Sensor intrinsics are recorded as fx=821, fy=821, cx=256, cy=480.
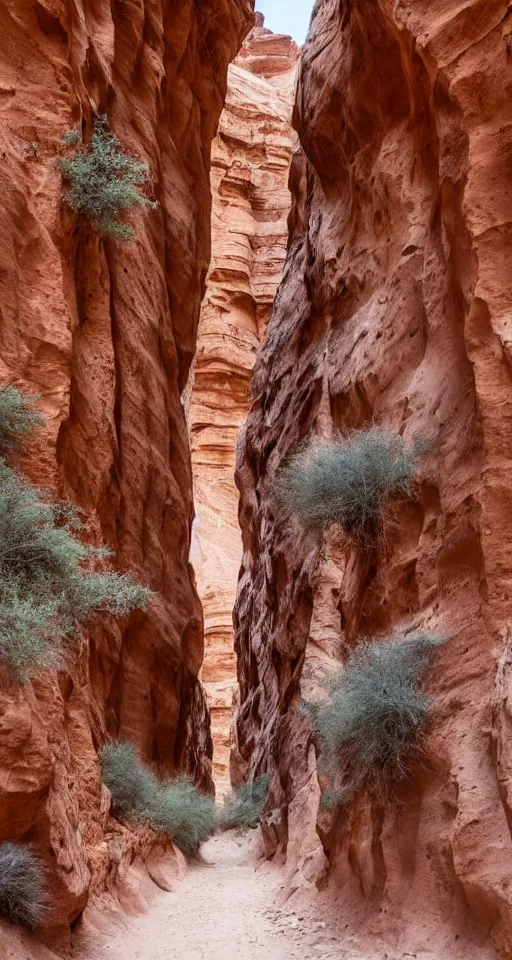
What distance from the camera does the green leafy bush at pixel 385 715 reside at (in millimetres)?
5926

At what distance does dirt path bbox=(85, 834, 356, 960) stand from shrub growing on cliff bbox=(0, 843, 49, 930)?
891mm

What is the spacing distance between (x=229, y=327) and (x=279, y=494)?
21.3 meters

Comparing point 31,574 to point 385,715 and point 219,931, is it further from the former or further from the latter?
point 219,931

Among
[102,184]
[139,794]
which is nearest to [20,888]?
[139,794]

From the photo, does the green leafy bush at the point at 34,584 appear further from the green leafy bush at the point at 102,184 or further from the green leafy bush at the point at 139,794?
the green leafy bush at the point at 102,184

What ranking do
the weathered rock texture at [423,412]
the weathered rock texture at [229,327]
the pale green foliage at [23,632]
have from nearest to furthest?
1. the pale green foliage at [23,632]
2. the weathered rock texture at [423,412]
3. the weathered rock texture at [229,327]

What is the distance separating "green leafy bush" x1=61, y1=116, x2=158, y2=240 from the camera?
7.98 m

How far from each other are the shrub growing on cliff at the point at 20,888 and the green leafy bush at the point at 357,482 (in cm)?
401

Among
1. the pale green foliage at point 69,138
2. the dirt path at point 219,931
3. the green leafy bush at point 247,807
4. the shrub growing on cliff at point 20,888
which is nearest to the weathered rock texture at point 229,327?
the green leafy bush at point 247,807

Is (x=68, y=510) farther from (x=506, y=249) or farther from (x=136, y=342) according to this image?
(x=506, y=249)

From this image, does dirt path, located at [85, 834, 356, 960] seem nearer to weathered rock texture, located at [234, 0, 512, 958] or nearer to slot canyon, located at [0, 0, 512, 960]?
slot canyon, located at [0, 0, 512, 960]

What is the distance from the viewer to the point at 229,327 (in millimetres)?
30203

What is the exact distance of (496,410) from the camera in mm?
5949

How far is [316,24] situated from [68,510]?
9783 mm
